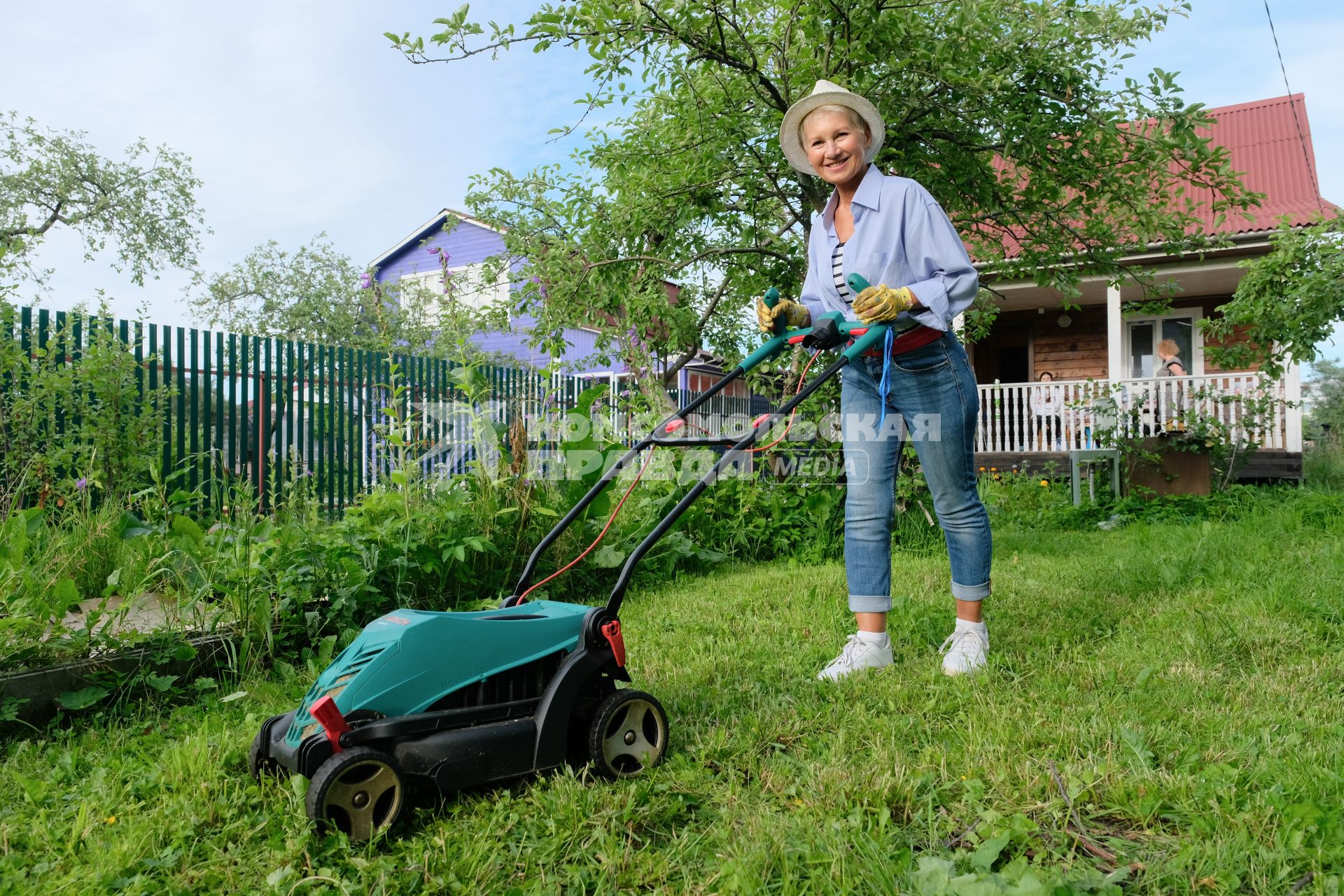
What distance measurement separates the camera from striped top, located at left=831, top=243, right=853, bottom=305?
292cm

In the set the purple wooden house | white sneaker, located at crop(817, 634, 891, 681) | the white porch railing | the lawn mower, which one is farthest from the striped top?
the purple wooden house

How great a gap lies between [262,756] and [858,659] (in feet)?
5.72

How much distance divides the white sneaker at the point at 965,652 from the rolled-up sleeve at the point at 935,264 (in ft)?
3.35

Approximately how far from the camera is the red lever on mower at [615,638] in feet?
6.93

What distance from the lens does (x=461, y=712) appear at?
1.92 m

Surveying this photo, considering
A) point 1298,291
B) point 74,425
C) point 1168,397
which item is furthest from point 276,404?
point 1168,397

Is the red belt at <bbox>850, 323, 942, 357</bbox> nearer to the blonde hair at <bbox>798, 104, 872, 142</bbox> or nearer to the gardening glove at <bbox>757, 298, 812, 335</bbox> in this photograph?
the gardening glove at <bbox>757, 298, 812, 335</bbox>

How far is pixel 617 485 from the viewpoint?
4.95 m

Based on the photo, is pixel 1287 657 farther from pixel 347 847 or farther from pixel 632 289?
pixel 632 289

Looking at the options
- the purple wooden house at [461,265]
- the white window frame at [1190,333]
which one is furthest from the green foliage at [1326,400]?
the purple wooden house at [461,265]

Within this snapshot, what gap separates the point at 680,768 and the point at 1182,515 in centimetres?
665

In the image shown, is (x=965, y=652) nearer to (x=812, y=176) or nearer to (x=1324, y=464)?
(x=812, y=176)

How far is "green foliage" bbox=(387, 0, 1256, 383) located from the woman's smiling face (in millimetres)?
2064

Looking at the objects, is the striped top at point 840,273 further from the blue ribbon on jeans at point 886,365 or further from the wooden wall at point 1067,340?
the wooden wall at point 1067,340
